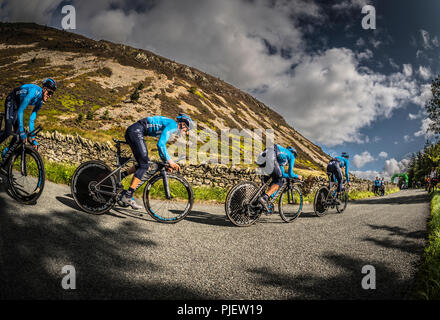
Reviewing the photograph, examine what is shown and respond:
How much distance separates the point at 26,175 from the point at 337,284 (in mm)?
5051

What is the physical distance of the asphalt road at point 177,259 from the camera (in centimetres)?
196

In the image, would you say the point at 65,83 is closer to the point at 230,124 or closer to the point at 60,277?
the point at 230,124

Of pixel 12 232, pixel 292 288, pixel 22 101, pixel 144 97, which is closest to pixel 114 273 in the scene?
pixel 12 232

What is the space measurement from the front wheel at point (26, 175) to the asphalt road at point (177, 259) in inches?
7.1

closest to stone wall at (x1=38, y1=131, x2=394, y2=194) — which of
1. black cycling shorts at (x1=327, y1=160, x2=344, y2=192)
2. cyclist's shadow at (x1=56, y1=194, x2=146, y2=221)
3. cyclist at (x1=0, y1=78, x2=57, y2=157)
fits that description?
black cycling shorts at (x1=327, y1=160, x2=344, y2=192)

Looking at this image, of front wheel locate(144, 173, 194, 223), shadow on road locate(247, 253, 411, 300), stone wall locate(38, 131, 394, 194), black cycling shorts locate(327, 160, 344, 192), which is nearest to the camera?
shadow on road locate(247, 253, 411, 300)

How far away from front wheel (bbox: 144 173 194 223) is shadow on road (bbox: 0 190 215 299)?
0.82m

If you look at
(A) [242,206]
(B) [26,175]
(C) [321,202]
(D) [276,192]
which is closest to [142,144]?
(B) [26,175]

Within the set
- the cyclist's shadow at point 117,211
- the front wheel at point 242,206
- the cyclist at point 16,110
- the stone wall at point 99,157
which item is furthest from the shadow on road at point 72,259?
the stone wall at point 99,157

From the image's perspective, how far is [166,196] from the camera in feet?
14.2

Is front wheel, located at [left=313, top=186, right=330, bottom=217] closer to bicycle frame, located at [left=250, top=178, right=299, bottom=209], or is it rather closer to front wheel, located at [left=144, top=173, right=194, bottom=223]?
bicycle frame, located at [left=250, top=178, right=299, bottom=209]

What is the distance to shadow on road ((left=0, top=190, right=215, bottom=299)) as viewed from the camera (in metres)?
1.80

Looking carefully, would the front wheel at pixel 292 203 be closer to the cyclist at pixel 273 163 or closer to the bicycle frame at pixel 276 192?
the bicycle frame at pixel 276 192
